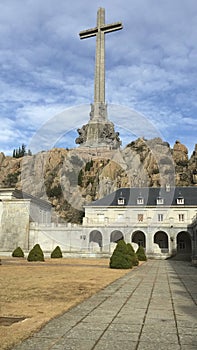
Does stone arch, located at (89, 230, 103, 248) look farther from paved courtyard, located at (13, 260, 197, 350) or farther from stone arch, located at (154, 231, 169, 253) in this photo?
paved courtyard, located at (13, 260, 197, 350)

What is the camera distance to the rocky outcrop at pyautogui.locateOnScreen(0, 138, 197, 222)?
231 feet

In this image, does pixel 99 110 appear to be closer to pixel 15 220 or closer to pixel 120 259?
pixel 15 220

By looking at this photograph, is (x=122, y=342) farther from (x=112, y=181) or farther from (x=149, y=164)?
(x=149, y=164)

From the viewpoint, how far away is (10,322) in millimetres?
6355

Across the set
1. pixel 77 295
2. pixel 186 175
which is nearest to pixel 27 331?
pixel 77 295

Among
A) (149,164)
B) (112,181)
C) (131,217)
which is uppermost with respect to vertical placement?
(149,164)

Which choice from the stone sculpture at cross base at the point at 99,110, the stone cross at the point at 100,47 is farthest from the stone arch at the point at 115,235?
the stone cross at the point at 100,47

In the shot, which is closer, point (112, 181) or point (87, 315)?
point (87, 315)

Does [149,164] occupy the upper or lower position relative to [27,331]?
upper

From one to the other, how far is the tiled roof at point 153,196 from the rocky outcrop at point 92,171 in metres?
14.2

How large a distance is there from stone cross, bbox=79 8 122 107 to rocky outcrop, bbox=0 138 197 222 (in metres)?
14.4

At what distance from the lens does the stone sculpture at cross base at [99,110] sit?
7481 cm

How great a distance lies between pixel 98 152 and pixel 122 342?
246 ft

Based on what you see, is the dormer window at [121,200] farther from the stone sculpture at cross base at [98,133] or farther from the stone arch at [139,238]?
the stone sculpture at cross base at [98,133]
